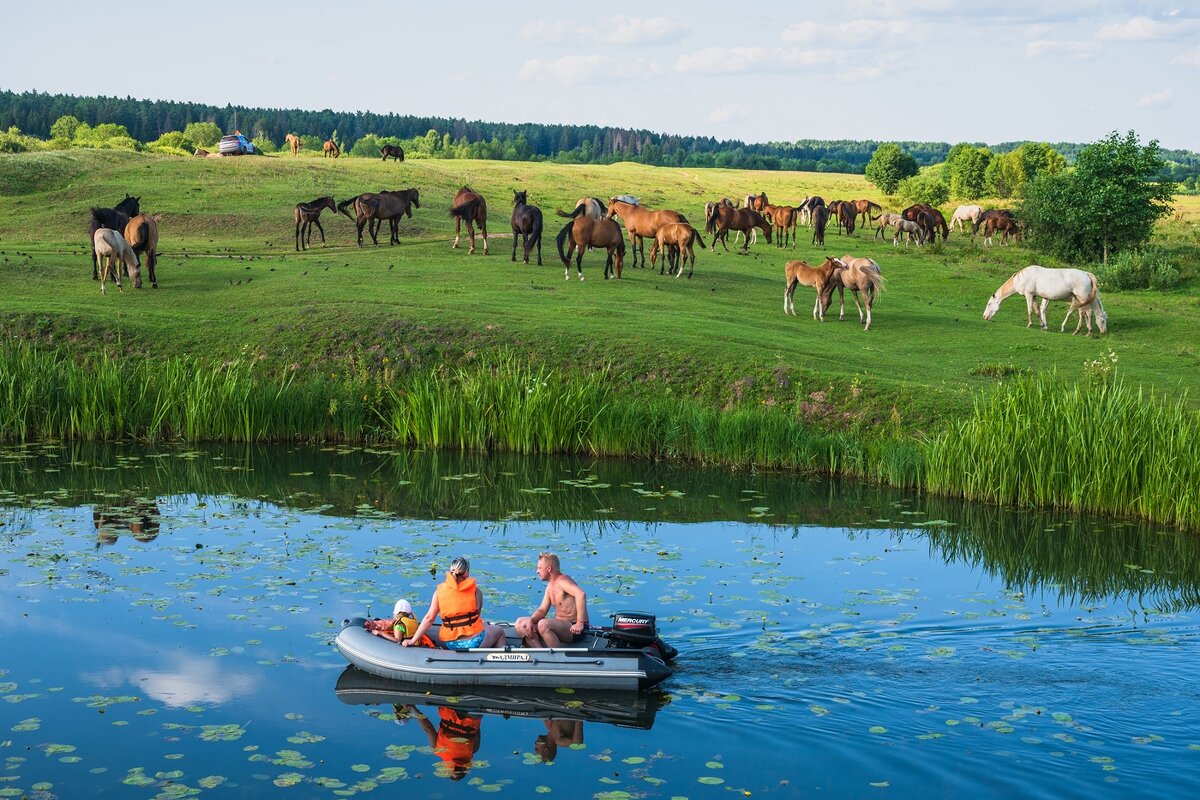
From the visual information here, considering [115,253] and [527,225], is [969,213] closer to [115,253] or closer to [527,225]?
[527,225]

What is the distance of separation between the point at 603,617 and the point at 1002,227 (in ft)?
141

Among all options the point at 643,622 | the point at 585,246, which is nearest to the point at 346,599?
the point at 643,622

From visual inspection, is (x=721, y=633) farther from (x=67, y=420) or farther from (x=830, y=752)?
(x=67, y=420)

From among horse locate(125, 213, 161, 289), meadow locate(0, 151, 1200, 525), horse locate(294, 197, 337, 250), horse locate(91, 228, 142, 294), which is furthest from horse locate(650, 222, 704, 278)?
horse locate(91, 228, 142, 294)

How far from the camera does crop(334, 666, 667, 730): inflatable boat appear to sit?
9.76 metres

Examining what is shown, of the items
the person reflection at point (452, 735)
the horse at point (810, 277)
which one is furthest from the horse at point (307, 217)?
the person reflection at point (452, 735)

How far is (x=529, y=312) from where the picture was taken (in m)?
26.0

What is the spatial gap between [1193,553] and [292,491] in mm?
11402

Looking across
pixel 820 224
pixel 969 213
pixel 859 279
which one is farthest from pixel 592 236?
pixel 969 213

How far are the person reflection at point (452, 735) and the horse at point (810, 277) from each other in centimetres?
2146

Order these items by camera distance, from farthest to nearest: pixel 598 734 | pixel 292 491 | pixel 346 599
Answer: pixel 292 491, pixel 346 599, pixel 598 734

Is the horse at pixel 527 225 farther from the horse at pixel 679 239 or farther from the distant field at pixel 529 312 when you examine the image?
the horse at pixel 679 239

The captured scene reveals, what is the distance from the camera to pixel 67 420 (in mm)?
19938

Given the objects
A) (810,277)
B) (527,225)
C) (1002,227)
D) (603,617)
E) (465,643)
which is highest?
(1002,227)
